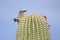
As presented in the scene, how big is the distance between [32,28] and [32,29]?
2 cm

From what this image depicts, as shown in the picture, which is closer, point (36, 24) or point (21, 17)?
point (36, 24)

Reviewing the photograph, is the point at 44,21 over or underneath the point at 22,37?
over

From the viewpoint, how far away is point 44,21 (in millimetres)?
3338

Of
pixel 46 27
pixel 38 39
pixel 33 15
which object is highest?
pixel 33 15

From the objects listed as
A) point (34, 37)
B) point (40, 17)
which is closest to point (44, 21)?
point (40, 17)

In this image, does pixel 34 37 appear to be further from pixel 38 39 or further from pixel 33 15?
pixel 33 15

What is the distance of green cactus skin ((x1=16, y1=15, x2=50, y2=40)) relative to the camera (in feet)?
10.5

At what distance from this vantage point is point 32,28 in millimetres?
3254

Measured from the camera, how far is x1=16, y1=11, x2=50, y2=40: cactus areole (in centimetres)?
321

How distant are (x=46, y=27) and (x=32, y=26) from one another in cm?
22

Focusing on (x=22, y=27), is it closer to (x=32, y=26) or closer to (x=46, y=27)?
(x=32, y=26)

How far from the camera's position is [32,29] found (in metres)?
3.25

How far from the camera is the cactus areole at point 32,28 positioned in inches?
126

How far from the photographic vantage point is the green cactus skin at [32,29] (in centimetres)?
321
